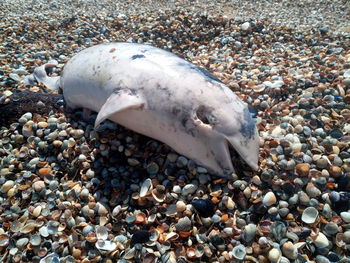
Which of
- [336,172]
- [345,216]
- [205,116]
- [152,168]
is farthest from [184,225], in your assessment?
[336,172]

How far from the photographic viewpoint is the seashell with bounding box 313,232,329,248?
83.7 inches

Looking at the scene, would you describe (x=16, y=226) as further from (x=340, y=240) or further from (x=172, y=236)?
(x=340, y=240)

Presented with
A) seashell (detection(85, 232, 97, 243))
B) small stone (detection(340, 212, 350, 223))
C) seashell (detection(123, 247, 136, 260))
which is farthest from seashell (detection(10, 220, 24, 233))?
small stone (detection(340, 212, 350, 223))

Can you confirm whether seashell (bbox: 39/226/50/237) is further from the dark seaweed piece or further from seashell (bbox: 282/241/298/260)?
seashell (bbox: 282/241/298/260)

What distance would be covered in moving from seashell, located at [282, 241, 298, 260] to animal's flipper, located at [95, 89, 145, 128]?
158cm

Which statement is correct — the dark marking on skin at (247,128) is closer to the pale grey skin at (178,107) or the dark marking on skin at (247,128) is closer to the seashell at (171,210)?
the pale grey skin at (178,107)

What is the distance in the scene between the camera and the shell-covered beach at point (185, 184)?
86.9 inches

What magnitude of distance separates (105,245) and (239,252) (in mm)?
992

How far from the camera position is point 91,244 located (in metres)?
2.28

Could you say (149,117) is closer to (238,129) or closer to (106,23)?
(238,129)

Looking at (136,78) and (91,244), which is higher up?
(136,78)

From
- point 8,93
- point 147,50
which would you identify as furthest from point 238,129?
point 8,93

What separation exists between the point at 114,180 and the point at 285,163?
1.50m

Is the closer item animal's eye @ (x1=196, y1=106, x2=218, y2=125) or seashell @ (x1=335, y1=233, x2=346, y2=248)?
seashell @ (x1=335, y1=233, x2=346, y2=248)
